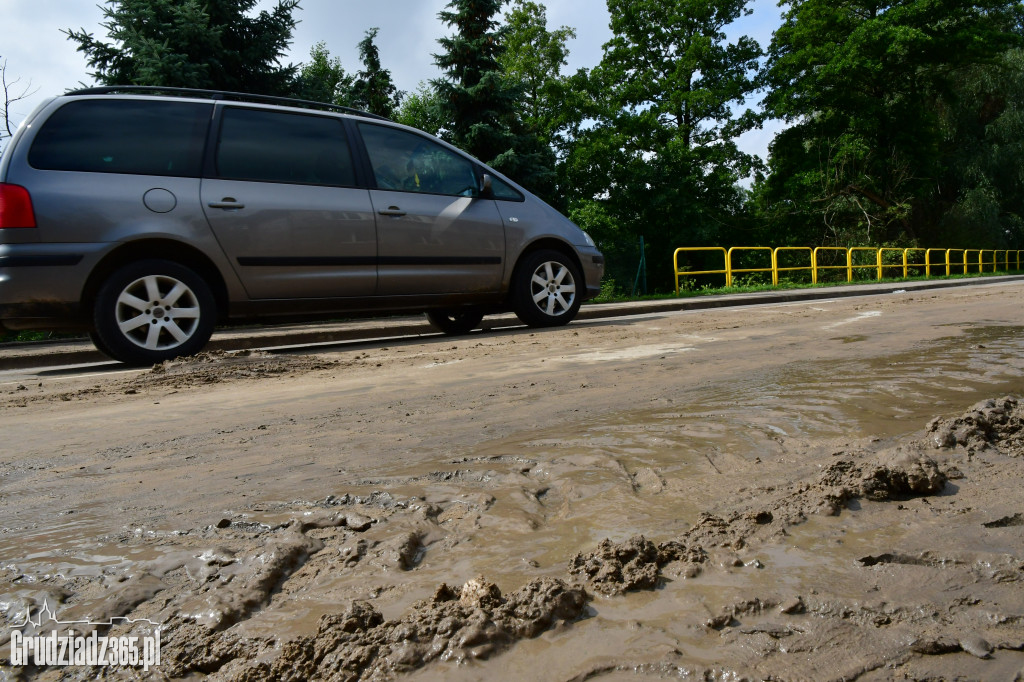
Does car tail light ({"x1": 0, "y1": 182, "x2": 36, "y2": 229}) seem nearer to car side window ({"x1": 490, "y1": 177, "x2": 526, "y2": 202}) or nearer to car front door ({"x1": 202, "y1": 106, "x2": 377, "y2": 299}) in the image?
car front door ({"x1": 202, "y1": 106, "x2": 377, "y2": 299})

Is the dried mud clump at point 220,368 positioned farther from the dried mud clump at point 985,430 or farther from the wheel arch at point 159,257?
the dried mud clump at point 985,430

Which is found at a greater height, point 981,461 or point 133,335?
point 133,335

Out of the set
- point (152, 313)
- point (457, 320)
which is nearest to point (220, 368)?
point (152, 313)

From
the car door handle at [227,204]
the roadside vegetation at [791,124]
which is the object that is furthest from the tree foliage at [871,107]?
the car door handle at [227,204]

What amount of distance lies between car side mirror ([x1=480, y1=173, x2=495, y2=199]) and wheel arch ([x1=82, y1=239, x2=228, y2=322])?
2382mm

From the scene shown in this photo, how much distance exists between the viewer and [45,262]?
5172 millimetres

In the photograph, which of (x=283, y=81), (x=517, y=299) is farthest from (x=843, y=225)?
(x=517, y=299)

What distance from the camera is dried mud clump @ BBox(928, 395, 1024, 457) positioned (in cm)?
239

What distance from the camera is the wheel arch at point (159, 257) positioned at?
5.40 metres

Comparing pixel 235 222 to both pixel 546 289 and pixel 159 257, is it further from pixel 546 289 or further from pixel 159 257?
pixel 546 289

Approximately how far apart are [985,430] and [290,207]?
16.1 ft

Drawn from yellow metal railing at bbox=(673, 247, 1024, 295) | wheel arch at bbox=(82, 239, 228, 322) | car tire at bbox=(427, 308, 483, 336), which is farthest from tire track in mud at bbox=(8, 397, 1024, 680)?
yellow metal railing at bbox=(673, 247, 1024, 295)

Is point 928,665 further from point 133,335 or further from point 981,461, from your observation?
point 133,335

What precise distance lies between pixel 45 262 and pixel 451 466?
158 inches
